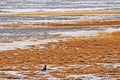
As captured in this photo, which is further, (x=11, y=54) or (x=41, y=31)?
(x=41, y=31)

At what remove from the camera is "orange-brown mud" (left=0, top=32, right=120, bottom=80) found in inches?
789

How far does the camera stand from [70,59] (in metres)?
23.8

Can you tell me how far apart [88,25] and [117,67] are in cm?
2293

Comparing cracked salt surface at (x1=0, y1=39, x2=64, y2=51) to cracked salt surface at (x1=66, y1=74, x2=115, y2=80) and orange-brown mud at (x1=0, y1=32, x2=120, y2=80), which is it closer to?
orange-brown mud at (x1=0, y1=32, x2=120, y2=80)

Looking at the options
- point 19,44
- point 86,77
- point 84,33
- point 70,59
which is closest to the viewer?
point 86,77

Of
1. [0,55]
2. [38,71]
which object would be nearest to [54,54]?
[0,55]

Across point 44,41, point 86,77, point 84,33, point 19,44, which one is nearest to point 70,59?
point 86,77

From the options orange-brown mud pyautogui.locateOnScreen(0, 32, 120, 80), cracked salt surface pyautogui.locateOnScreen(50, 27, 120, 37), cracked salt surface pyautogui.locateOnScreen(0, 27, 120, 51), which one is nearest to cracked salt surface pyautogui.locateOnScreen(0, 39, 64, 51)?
cracked salt surface pyautogui.locateOnScreen(0, 27, 120, 51)

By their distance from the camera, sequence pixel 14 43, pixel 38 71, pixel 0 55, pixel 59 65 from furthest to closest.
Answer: pixel 14 43 → pixel 0 55 → pixel 59 65 → pixel 38 71

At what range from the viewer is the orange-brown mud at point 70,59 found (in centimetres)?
2003

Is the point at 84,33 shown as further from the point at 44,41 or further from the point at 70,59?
the point at 70,59

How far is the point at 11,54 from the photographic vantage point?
2575cm

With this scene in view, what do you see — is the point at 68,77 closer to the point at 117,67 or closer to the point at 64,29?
the point at 117,67

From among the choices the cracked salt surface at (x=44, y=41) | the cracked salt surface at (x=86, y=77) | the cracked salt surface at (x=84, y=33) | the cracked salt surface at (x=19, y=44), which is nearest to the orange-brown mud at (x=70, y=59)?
the cracked salt surface at (x=86, y=77)
